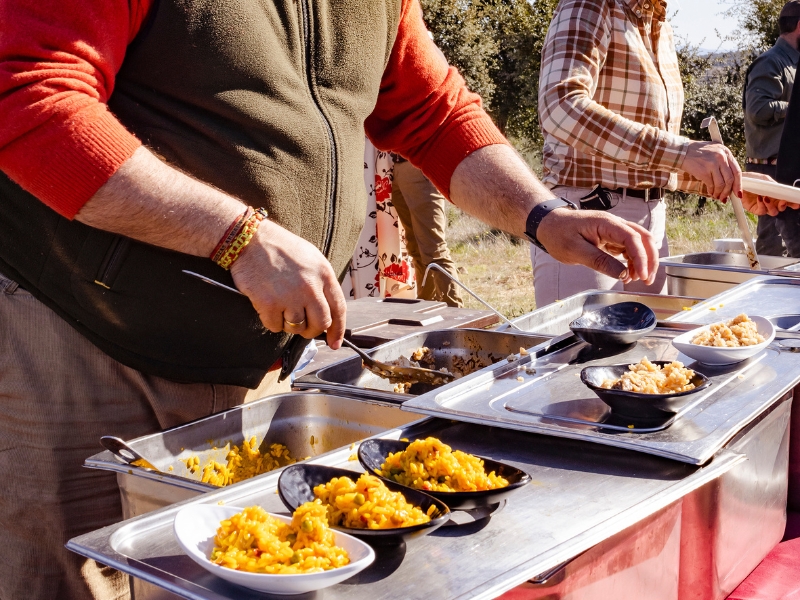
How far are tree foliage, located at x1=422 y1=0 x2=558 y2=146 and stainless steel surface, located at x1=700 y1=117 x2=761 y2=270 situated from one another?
9.18m

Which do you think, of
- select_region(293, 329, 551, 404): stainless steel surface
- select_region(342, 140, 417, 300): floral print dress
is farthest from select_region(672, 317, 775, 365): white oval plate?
select_region(342, 140, 417, 300): floral print dress

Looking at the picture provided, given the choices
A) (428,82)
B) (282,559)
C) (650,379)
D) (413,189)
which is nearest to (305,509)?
(282,559)

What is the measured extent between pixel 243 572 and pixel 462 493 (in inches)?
11.0

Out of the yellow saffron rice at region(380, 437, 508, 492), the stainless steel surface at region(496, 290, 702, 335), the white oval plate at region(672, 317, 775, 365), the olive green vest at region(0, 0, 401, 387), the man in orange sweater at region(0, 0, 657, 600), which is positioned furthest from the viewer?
the stainless steel surface at region(496, 290, 702, 335)

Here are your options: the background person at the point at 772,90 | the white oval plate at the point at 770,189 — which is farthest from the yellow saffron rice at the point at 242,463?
the background person at the point at 772,90

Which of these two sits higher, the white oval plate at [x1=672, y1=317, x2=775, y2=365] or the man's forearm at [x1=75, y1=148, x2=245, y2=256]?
the man's forearm at [x1=75, y1=148, x2=245, y2=256]

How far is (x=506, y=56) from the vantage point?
12.5 m

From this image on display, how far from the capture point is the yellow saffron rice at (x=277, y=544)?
2.53 feet

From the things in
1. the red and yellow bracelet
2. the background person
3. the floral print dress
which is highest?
the background person

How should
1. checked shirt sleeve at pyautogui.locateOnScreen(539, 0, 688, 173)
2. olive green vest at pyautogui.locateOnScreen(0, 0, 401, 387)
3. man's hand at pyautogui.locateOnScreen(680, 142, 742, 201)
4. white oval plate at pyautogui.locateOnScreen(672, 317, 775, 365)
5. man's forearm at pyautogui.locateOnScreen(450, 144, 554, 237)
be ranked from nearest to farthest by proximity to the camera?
olive green vest at pyautogui.locateOnScreen(0, 0, 401, 387) → white oval plate at pyautogui.locateOnScreen(672, 317, 775, 365) → man's forearm at pyautogui.locateOnScreen(450, 144, 554, 237) → man's hand at pyautogui.locateOnScreen(680, 142, 742, 201) → checked shirt sleeve at pyautogui.locateOnScreen(539, 0, 688, 173)

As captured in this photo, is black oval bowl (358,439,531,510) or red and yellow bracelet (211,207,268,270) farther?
red and yellow bracelet (211,207,268,270)

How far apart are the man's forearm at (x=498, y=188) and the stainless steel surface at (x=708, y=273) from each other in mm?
909

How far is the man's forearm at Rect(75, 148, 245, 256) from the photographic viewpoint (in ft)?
3.69

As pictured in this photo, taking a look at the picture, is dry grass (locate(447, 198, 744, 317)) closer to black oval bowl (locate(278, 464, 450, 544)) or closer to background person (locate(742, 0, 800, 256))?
background person (locate(742, 0, 800, 256))
